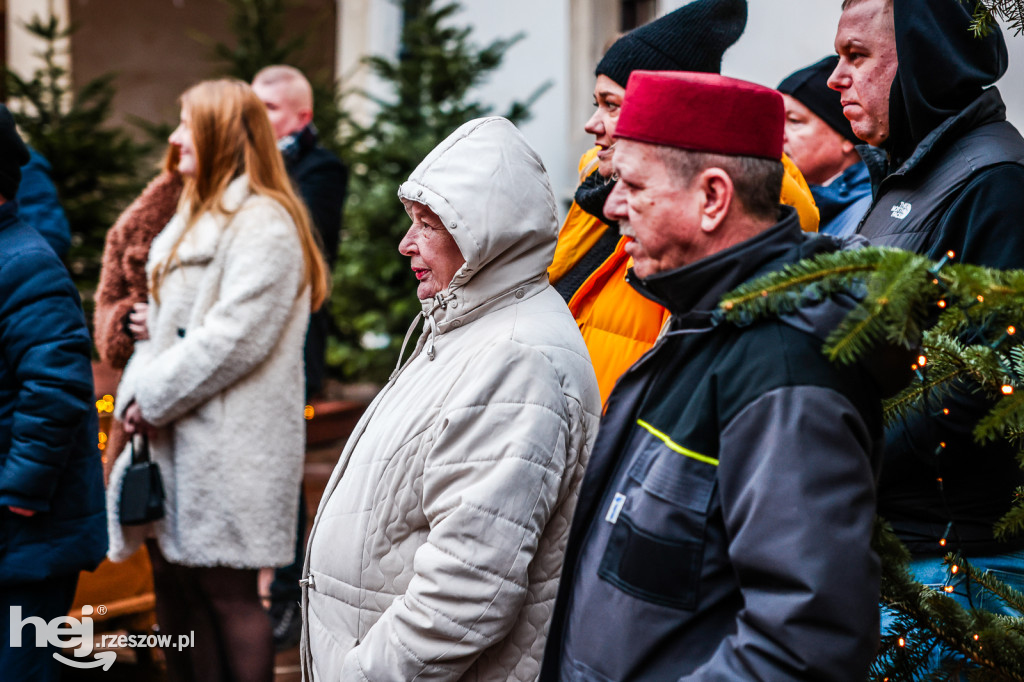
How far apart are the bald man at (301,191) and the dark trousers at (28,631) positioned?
1.87m

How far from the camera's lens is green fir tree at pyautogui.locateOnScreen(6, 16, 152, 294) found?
7.67 metres

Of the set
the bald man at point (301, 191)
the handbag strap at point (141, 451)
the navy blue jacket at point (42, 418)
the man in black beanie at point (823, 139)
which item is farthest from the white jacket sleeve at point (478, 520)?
the bald man at point (301, 191)

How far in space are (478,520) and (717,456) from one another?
2.10 feet

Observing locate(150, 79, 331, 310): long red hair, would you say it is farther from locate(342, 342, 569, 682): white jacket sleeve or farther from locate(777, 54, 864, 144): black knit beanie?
locate(342, 342, 569, 682): white jacket sleeve

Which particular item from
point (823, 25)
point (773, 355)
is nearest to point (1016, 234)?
point (773, 355)

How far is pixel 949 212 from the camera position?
219 centimetres

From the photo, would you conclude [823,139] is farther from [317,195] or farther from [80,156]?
[80,156]

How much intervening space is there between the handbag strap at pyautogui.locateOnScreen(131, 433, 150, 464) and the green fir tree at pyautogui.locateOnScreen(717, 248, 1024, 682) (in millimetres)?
2850

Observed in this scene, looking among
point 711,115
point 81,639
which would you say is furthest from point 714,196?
point 81,639

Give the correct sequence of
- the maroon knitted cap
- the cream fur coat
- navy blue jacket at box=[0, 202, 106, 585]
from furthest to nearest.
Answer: the cream fur coat
navy blue jacket at box=[0, 202, 106, 585]
the maroon knitted cap

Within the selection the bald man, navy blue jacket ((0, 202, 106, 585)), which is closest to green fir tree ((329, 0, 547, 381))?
the bald man

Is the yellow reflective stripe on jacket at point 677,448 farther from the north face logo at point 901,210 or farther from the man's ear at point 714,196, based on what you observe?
the north face logo at point 901,210

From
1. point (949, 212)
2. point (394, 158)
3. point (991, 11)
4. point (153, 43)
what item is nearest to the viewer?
point (991, 11)

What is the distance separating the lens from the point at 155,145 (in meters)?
8.80
